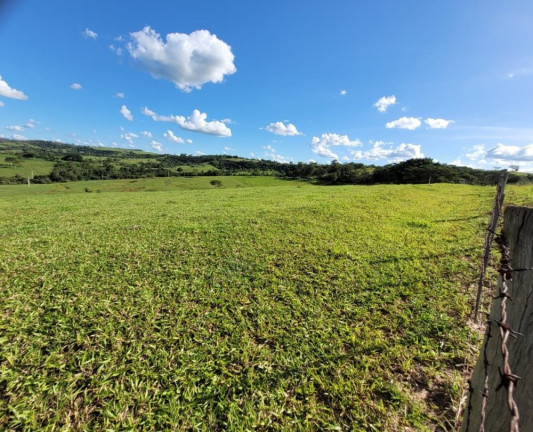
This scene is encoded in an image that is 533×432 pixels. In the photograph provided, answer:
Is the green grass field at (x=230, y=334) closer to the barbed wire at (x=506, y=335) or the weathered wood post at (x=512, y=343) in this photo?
the weathered wood post at (x=512, y=343)

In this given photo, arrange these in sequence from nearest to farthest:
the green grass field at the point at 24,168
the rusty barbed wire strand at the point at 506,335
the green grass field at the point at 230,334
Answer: the rusty barbed wire strand at the point at 506,335 < the green grass field at the point at 230,334 < the green grass field at the point at 24,168

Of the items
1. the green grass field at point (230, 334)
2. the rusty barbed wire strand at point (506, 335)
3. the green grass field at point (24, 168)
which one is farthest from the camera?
the green grass field at point (24, 168)

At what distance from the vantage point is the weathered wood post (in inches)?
40.3

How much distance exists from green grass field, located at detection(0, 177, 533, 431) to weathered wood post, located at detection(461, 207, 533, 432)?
133 centimetres

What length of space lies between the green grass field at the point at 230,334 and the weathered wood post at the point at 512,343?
1328 mm

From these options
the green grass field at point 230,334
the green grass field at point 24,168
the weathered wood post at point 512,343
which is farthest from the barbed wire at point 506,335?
the green grass field at point 24,168

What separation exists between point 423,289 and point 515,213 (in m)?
3.68

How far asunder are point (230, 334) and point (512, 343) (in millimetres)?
2714

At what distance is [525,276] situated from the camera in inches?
41.1

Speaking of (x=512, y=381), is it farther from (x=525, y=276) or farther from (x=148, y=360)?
(x=148, y=360)

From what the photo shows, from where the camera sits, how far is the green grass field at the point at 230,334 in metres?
2.14

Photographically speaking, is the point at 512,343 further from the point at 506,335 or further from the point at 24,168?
the point at 24,168

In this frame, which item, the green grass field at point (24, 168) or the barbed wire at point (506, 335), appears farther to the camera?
the green grass field at point (24, 168)

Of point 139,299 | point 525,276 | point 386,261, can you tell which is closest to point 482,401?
point 525,276
